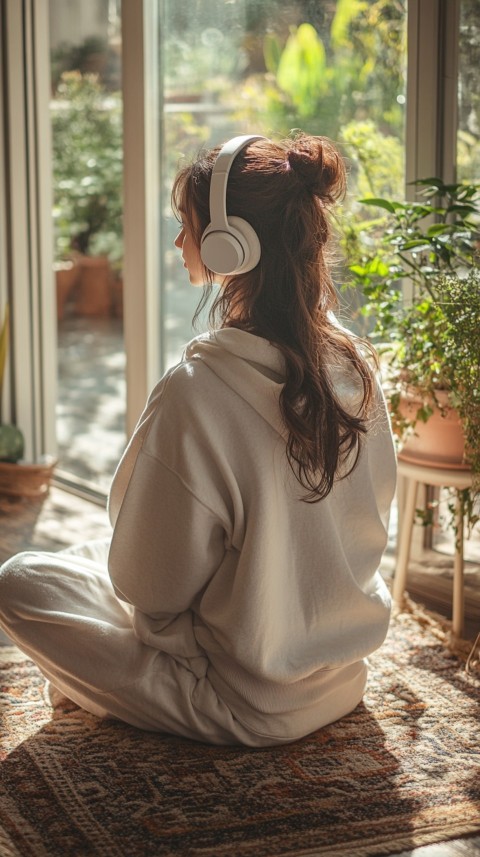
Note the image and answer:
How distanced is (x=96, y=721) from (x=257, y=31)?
1941 mm

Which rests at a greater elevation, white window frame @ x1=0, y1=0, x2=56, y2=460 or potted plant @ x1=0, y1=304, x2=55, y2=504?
white window frame @ x1=0, y1=0, x2=56, y2=460

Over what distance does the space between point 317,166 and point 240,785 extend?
102 cm

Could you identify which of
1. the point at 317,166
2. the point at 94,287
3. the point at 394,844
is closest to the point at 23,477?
the point at 317,166

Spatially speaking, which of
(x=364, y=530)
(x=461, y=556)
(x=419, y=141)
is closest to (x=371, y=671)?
(x=461, y=556)

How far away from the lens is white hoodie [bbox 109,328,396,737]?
1.81 m

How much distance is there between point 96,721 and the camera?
2.04 metres

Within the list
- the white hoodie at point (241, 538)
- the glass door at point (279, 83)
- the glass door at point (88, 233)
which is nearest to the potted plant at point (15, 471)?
the glass door at point (88, 233)

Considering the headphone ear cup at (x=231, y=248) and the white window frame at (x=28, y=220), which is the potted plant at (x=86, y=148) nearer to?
the white window frame at (x=28, y=220)

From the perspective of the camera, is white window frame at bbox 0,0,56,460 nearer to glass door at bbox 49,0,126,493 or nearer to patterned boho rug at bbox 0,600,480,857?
glass door at bbox 49,0,126,493

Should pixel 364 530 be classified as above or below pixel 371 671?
above

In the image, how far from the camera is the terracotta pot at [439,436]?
2.37m

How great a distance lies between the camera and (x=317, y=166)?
1.77 metres

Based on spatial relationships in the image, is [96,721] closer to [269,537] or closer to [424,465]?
[269,537]

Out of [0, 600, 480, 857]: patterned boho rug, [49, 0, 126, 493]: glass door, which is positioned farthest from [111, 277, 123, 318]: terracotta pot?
[0, 600, 480, 857]: patterned boho rug
